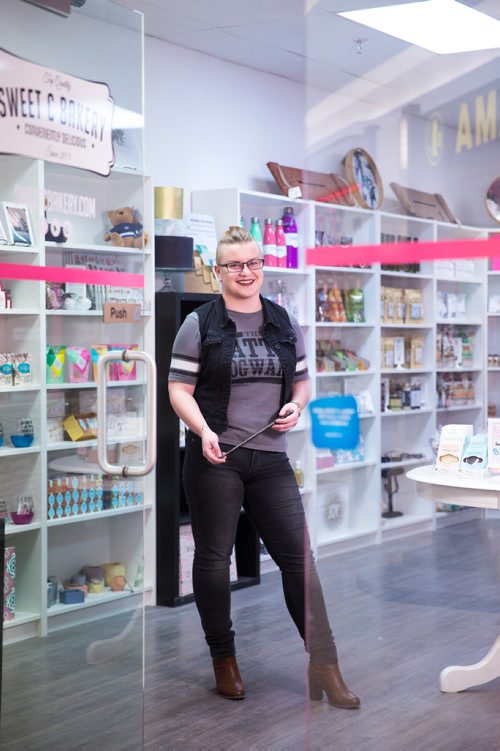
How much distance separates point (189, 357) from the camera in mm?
3172

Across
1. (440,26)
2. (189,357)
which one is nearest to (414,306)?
(440,26)

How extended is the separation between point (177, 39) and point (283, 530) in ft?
9.82

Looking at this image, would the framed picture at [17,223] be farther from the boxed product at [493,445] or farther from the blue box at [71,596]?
the boxed product at [493,445]

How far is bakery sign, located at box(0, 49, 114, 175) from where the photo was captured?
2.12m

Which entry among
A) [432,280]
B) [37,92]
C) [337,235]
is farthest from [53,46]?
[432,280]

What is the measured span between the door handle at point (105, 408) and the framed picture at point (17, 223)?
1.05 ft

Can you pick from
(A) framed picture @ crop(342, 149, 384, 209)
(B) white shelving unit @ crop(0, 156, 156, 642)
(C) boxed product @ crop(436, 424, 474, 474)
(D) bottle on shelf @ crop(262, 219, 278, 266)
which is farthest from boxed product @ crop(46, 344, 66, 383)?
(D) bottle on shelf @ crop(262, 219, 278, 266)

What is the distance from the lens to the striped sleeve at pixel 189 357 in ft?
10.4

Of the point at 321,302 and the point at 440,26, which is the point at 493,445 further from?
the point at 440,26

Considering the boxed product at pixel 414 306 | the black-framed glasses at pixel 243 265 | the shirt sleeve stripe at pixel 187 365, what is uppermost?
the black-framed glasses at pixel 243 265

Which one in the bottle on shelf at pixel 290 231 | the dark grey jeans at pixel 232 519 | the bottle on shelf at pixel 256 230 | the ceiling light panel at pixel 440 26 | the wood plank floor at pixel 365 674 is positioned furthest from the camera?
the bottle on shelf at pixel 256 230

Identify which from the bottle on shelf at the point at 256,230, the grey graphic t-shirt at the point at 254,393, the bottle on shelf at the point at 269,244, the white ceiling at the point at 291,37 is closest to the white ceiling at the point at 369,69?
the white ceiling at the point at 291,37

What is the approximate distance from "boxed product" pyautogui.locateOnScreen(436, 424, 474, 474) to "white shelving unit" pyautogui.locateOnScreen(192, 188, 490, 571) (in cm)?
2

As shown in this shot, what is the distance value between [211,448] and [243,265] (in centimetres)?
57
